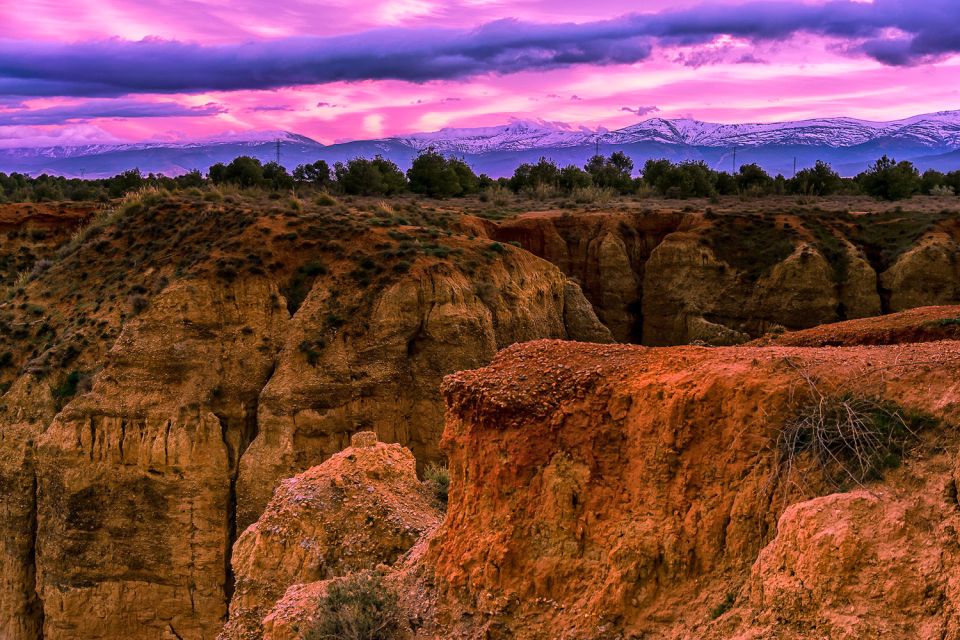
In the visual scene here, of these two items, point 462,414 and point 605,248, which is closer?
point 462,414

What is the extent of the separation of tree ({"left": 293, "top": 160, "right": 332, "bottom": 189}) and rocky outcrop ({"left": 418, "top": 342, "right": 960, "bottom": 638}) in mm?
43226

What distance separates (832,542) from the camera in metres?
7.18

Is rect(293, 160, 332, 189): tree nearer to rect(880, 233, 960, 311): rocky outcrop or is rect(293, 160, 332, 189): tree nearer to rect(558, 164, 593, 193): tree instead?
rect(558, 164, 593, 193): tree

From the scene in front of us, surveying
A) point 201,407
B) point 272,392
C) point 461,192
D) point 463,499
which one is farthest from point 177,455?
point 461,192

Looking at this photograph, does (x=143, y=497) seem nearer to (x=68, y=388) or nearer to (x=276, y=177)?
(x=68, y=388)

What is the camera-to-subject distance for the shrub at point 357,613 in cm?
1022

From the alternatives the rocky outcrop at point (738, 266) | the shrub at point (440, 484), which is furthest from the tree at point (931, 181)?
the shrub at point (440, 484)

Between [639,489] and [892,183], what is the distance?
48327 mm

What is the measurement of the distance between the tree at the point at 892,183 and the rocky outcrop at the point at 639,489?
4617 cm

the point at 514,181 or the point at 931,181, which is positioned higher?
the point at 514,181

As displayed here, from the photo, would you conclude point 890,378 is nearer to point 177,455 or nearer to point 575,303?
point 177,455

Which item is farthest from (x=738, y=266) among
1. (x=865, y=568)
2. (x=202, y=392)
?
(x=865, y=568)

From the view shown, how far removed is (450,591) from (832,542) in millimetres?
5052

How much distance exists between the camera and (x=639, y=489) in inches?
380
